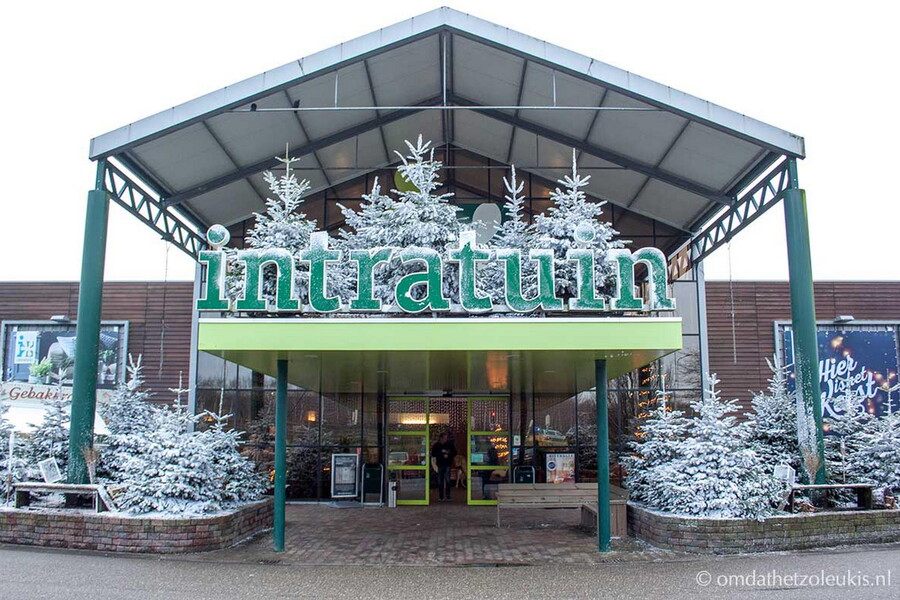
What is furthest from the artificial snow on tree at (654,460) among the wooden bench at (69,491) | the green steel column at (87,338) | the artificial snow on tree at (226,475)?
the green steel column at (87,338)

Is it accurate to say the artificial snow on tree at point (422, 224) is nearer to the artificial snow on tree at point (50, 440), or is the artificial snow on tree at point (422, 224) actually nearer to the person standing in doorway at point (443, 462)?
the artificial snow on tree at point (50, 440)

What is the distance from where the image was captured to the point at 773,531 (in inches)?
445

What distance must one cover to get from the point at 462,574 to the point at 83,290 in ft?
26.7

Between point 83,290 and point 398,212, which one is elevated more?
point 398,212

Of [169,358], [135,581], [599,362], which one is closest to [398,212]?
[599,362]

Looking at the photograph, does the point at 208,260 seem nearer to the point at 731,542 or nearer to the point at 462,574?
the point at 462,574

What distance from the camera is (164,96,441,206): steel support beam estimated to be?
56.9 ft

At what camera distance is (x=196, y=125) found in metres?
15.4

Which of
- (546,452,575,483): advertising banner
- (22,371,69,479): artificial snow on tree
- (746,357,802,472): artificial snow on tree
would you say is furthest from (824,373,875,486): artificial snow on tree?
(22,371,69,479): artificial snow on tree

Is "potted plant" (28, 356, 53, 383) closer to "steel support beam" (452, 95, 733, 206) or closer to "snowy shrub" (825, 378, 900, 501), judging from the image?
"steel support beam" (452, 95, 733, 206)

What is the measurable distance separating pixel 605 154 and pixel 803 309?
616 centimetres

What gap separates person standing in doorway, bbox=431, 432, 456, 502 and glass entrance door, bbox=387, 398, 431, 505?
0.78ft

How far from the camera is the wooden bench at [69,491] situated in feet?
38.3

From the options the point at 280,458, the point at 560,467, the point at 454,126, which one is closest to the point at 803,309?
the point at 560,467
